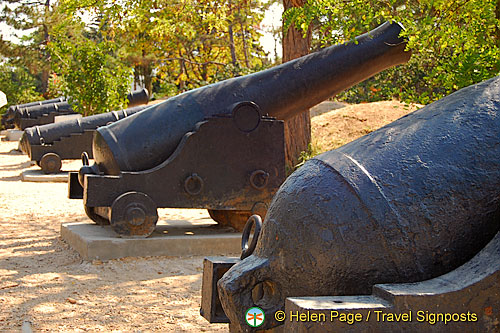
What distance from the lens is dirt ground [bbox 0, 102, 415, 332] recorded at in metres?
3.95

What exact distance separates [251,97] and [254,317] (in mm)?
4107

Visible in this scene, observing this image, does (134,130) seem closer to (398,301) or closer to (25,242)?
(25,242)

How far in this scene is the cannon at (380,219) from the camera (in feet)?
7.14

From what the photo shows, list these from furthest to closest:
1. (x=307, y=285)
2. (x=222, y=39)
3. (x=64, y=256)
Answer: (x=222, y=39) < (x=64, y=256) < (x=307, y=285)

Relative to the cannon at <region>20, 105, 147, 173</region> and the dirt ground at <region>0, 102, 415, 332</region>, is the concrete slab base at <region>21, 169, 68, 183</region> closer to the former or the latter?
the cannon at <region>20, 105, 147, 173</region>

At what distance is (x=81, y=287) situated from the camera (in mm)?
4805

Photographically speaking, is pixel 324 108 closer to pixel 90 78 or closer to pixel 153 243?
pixel 90 78

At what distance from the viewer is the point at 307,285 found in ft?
7.37

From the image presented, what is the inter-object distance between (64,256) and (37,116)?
1594cm

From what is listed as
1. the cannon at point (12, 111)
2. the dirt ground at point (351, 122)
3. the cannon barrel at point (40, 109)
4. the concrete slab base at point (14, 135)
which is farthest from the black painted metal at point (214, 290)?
the concrete slab base at point (14, 135)

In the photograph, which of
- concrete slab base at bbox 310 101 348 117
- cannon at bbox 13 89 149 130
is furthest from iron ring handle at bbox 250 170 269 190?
cannon at bbox 13 89 149 130

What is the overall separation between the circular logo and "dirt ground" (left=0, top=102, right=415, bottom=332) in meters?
1.53

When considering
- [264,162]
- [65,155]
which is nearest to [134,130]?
[264,162]

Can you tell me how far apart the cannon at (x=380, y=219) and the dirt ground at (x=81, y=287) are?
157 centimetres
